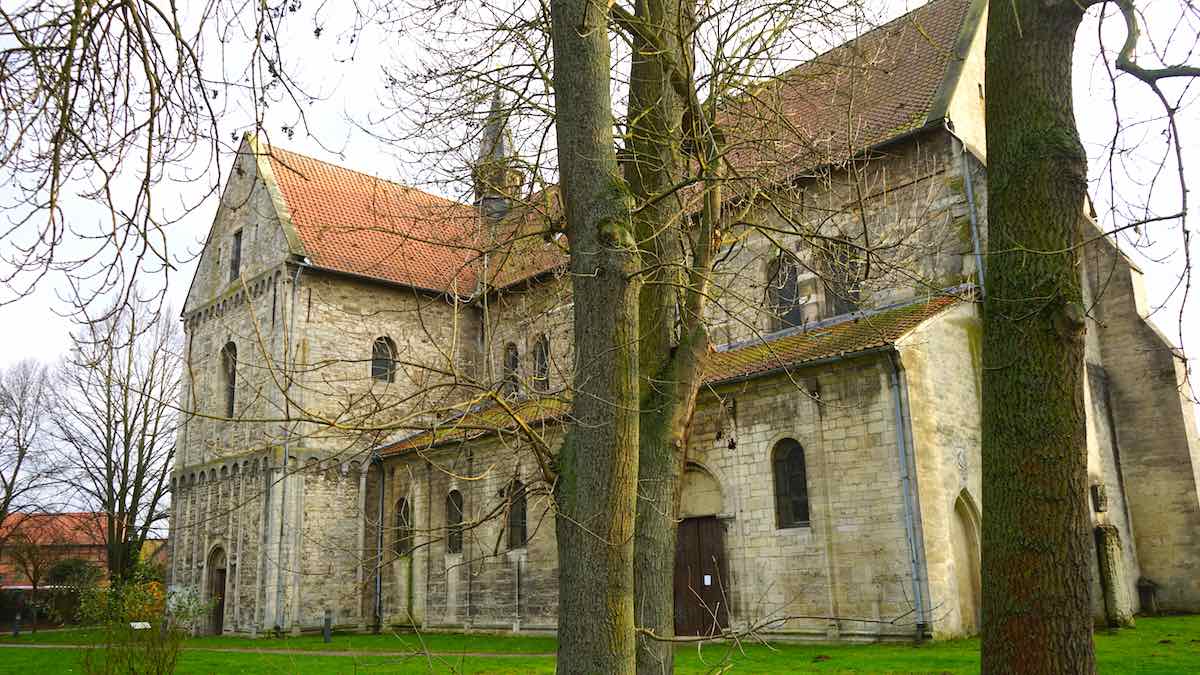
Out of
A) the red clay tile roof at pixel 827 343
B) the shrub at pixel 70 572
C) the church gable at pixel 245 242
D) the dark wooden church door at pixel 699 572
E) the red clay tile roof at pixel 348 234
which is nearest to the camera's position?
the red clay tile roof at pixel 827 343

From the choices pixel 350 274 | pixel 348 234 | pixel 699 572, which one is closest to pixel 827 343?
pixel 699 572

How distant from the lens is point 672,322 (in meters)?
7.03

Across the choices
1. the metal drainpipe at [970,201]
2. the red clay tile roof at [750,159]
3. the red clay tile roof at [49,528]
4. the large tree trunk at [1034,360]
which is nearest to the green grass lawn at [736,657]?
the large tree trunk at [1034,360]

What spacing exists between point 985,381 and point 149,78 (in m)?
5.82

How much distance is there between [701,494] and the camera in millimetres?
Answer: 17141

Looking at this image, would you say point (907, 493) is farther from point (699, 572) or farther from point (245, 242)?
point (245, 242)

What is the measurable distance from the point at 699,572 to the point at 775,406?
3411 millimetres

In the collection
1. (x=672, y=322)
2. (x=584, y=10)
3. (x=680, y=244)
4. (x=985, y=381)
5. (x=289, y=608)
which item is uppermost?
(x=584, y=10)

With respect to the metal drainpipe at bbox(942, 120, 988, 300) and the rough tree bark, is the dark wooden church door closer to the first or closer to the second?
the metal drainpipe at bbox(942, 120, 988, 300)

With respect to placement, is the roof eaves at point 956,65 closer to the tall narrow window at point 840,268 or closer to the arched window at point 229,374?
the tall narrow window at point 840,268

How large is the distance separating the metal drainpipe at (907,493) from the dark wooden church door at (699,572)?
3.57 metres

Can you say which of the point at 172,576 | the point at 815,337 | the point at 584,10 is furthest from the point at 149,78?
the point at 172,576

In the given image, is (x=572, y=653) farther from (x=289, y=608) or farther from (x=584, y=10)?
(x=289, y=608)

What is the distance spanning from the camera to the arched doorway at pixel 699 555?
1645 centimetres
